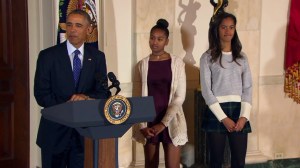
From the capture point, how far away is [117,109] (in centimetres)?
242

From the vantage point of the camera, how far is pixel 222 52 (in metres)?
3.83

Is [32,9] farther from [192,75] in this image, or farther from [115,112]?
[115,112]

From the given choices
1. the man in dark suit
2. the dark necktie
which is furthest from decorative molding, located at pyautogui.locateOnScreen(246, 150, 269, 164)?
the dark necktie

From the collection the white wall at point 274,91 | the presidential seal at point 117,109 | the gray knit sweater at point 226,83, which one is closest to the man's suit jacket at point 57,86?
the presidential seal at point 117,109

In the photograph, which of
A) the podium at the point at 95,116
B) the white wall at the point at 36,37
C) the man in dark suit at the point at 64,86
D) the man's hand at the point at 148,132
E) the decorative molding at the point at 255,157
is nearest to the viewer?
the podium at the point at 95,116

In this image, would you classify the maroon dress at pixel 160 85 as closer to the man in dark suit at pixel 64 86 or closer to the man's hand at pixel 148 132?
the man's hand at pixel 148 132

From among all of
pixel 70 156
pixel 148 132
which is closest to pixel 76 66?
pixel 70 156

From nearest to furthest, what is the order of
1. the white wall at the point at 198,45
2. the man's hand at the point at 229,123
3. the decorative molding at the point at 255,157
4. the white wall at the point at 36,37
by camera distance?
the man's hand at the point at 229,123
the white wall at the point at 36,37
the white wall at the point at 198,45
the decorative molding at the point at 255,157

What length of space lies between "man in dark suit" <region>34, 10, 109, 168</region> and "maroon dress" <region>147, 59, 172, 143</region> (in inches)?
36.3

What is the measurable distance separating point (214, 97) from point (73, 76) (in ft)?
3.98

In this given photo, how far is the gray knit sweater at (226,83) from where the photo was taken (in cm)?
376

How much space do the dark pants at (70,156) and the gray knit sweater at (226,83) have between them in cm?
116

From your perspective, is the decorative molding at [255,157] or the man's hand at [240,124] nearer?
the man's hand at [240,124]

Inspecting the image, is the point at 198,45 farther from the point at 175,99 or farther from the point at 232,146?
the point at 232,146
